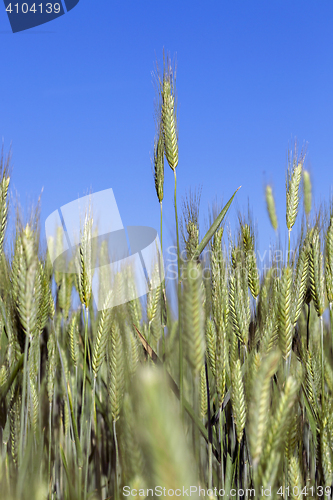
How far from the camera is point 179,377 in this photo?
944 mm

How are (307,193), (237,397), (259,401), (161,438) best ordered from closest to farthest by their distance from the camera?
(161,438), (259,401), (237,397), (307,193)

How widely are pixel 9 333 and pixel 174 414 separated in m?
1.14

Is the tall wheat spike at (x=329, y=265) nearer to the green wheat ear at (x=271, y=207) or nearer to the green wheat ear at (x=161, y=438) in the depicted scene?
the green wheat ear at (x=271, y=207)

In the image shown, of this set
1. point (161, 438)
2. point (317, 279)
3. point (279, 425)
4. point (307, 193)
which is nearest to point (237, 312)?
point (317, 279)

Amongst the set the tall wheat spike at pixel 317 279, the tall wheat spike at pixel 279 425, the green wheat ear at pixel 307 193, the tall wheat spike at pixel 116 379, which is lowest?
the tall wheat spike at pixel 279 425

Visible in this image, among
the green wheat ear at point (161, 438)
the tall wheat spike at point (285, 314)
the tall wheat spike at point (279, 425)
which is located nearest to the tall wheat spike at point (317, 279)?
the tall wheat spike at point (285, 314)

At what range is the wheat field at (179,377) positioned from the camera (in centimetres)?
56

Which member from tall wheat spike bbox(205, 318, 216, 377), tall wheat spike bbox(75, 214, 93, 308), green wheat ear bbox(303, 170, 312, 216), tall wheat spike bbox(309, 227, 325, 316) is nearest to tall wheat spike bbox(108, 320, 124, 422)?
tall wheat spike bbox(75, 214, 93, 308)

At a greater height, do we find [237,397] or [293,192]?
[293,192]

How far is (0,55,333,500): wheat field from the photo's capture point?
557mm

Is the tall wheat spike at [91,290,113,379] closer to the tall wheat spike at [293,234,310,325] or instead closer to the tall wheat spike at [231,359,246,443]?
the tall wheat spike at [231,359,246,443]

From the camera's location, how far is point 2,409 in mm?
1314

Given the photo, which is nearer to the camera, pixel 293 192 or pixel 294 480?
pixel 294 480

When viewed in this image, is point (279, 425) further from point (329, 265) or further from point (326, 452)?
point (329, 265)
